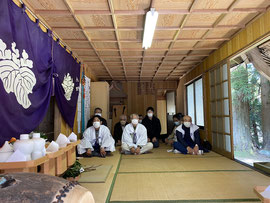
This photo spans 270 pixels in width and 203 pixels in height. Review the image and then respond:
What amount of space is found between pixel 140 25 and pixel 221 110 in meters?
2.90

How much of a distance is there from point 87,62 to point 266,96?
536 centimetres

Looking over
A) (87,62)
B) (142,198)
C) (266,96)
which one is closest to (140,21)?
(142,198)

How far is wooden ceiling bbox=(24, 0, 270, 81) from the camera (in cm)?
330

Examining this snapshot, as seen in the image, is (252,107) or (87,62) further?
A: (252,107)

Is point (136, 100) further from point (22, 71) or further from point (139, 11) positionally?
point (22, 71)

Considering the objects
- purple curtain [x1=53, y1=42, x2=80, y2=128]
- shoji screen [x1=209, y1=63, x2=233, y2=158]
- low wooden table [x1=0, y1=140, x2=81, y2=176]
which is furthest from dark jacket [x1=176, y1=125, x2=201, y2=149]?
low wooden table [x1=0, y1=140, x2=81, y2=176]

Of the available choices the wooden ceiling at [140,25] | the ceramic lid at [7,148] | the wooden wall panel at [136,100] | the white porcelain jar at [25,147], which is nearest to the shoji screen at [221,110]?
the wooden ceiling at [140,25]

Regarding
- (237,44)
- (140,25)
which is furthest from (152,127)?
(140,25)

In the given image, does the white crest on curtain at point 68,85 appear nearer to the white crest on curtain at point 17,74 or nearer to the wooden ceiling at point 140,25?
the wooden ceiling at point 140,25

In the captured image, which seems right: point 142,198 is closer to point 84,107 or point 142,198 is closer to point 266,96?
point 84,107

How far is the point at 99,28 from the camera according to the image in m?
4.10

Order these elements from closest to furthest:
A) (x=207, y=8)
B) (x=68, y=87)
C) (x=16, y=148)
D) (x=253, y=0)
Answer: (x=16, y=148), (x=253, y=0), (x=207, y=8), (x=68, y=87)

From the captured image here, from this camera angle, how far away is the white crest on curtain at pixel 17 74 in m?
2.41

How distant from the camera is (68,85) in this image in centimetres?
477
